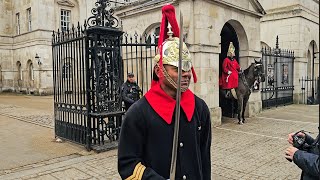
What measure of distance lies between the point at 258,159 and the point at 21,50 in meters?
28.0

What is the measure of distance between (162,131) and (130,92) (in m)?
5.75

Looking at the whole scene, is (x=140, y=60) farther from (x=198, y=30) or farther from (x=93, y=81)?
(x=93, y=81)

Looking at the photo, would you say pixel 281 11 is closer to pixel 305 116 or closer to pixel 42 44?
pixel 305 116

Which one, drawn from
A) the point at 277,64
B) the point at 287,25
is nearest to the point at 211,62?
the point at 277,64

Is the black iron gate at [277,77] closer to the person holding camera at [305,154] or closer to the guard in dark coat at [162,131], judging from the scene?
the person holding camera at [305,154]

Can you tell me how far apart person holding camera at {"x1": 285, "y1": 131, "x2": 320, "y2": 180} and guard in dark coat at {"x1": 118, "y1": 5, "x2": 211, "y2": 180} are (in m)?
0.92

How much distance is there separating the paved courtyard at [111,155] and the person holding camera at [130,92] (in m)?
1.44

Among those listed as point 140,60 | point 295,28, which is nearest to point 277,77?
point 295,28

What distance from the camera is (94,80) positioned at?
6.89 m

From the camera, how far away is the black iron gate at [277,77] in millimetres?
14203

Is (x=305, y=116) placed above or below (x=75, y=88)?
below

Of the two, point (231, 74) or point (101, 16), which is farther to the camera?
point (231, 74)

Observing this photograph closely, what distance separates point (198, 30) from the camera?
9.15 meters

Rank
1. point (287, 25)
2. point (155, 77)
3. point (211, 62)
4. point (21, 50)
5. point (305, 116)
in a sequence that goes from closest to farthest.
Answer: point (155, 77) < point (211, 62) < point (305, 116) < point (287, 25) < point (21, 50)
